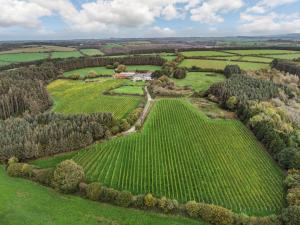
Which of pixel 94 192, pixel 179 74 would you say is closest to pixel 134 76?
pixel 179 74

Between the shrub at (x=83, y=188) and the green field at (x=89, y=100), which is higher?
the green field at (x=89, y=100)

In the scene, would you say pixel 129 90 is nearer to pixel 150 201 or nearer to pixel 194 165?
pixel 194 165

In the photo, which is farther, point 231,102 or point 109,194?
point 231,102

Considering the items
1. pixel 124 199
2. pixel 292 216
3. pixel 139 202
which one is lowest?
pixel 139 202

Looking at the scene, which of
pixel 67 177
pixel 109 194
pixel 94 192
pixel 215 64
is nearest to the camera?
pixel 109 194

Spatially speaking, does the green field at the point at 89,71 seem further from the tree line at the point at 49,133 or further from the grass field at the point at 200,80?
the tree line at the point at 49,133

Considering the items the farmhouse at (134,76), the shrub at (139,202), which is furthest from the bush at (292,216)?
the farmhouse at (134,76)

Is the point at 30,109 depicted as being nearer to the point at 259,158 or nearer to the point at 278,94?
the point at 259,158

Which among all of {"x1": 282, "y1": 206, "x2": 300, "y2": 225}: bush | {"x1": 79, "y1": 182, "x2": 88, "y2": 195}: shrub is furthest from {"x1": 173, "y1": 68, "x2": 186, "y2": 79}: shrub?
{"x1": 282, "y1": 206, "x2": 300, "y2": 225}: bush
